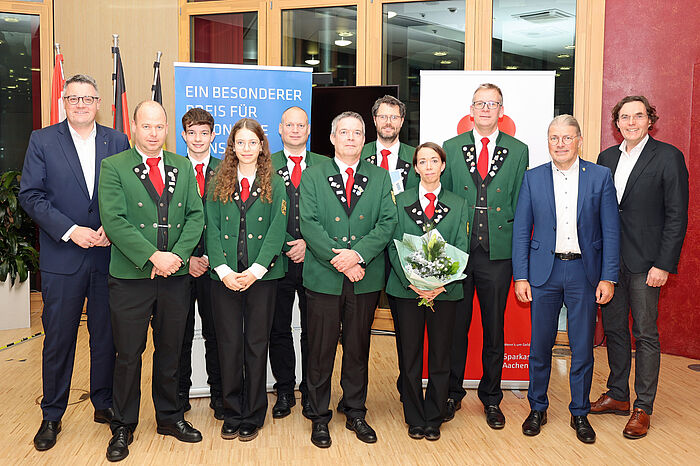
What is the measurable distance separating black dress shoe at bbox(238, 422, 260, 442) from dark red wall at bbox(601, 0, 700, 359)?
3682 millimetres

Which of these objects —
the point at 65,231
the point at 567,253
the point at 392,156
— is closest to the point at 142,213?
the point at 65,231

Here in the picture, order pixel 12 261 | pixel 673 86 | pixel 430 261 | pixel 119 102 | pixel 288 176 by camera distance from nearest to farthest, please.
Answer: pixel 430 261 < pixel 288 176 < pixel 673 86 < pixel 119 102 < pixel 12 261

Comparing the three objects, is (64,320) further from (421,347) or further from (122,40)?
(122,40)

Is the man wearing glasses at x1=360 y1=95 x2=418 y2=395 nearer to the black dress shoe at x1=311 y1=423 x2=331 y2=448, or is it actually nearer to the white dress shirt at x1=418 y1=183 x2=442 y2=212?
the white dress shirt at x1=418 y1=183 x2=442 y2=212

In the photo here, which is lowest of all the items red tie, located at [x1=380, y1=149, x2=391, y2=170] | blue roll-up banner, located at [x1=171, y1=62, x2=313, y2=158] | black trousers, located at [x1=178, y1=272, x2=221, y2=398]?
black trousers, located at [x1=178, y1=272, x2=221, y2=398]

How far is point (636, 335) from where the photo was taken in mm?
3564

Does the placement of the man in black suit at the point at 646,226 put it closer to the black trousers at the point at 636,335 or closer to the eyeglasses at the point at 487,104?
the black trousers at the point at 636,335

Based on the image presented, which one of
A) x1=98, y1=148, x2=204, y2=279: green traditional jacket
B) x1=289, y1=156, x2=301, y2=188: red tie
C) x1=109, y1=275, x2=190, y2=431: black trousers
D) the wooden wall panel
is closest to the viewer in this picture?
x1=98, y1=148, x2=204, y2=279: green traditional jacket

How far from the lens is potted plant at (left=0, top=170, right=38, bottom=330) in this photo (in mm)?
5702

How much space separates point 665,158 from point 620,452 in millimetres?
1640

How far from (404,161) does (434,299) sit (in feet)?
3.17

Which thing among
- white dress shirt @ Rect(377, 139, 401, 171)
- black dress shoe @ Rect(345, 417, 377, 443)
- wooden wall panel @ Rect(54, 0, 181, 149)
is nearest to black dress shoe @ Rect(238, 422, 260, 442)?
black dress shoe @ Rect(345, 417, 377, 443)

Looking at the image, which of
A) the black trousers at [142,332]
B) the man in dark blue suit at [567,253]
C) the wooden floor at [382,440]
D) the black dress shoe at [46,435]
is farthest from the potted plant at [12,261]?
the man in dark blue suit at [567,253]

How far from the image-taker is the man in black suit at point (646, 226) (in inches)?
135
